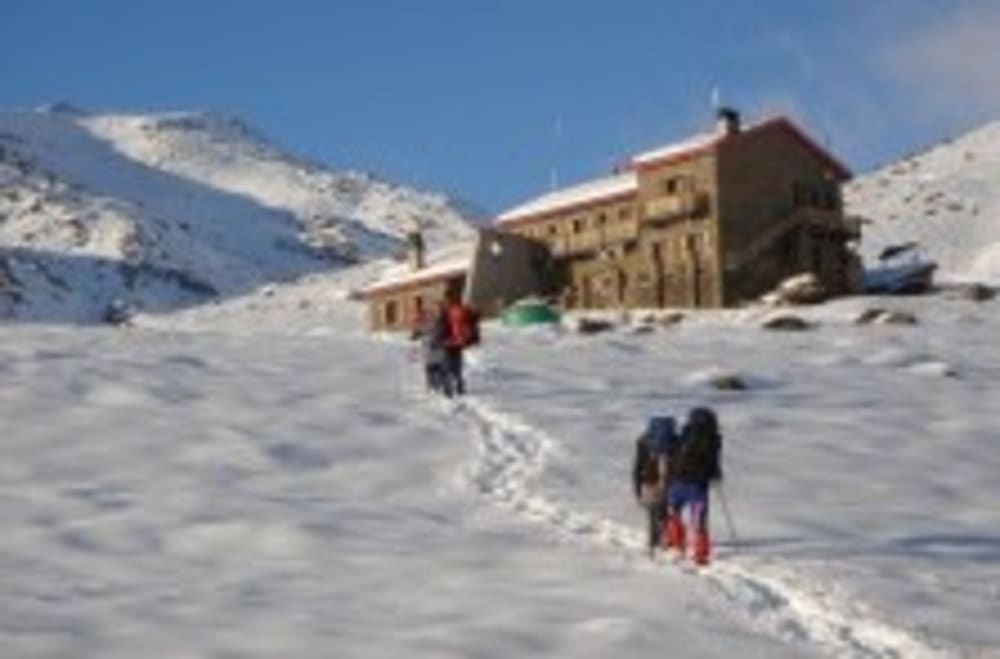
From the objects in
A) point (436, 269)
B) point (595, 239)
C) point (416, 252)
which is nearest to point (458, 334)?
point (595, 239)

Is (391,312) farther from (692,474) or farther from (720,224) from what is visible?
(692,474)

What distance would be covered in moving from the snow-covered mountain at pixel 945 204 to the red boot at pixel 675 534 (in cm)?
7638

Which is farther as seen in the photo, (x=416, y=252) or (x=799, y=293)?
(x=416, y=252)

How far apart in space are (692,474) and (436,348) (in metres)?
15.3

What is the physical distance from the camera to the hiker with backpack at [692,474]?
81.4 ft

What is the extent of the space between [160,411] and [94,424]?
7.12 ft

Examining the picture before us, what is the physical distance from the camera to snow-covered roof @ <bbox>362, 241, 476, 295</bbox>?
9617 cm

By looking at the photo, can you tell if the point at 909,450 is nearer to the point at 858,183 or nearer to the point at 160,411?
the point at 160,411

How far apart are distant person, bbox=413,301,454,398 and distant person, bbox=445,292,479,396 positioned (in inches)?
3.0

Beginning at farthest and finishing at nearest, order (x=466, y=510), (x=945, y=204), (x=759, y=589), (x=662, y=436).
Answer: (x=945, y=204) → (x=466, y=510) → (x=662, y=436) → (x=759, y=589)

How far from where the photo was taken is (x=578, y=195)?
93.6 m

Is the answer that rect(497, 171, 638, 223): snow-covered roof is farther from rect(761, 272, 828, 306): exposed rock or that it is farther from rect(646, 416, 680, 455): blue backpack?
rect(646, 416, 680, 455): blue backpack

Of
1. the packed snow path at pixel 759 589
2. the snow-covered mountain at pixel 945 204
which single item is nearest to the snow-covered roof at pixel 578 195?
the snow-covered mountain at pixel 945 204

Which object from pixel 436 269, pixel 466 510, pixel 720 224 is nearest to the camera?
pixel 466 510
